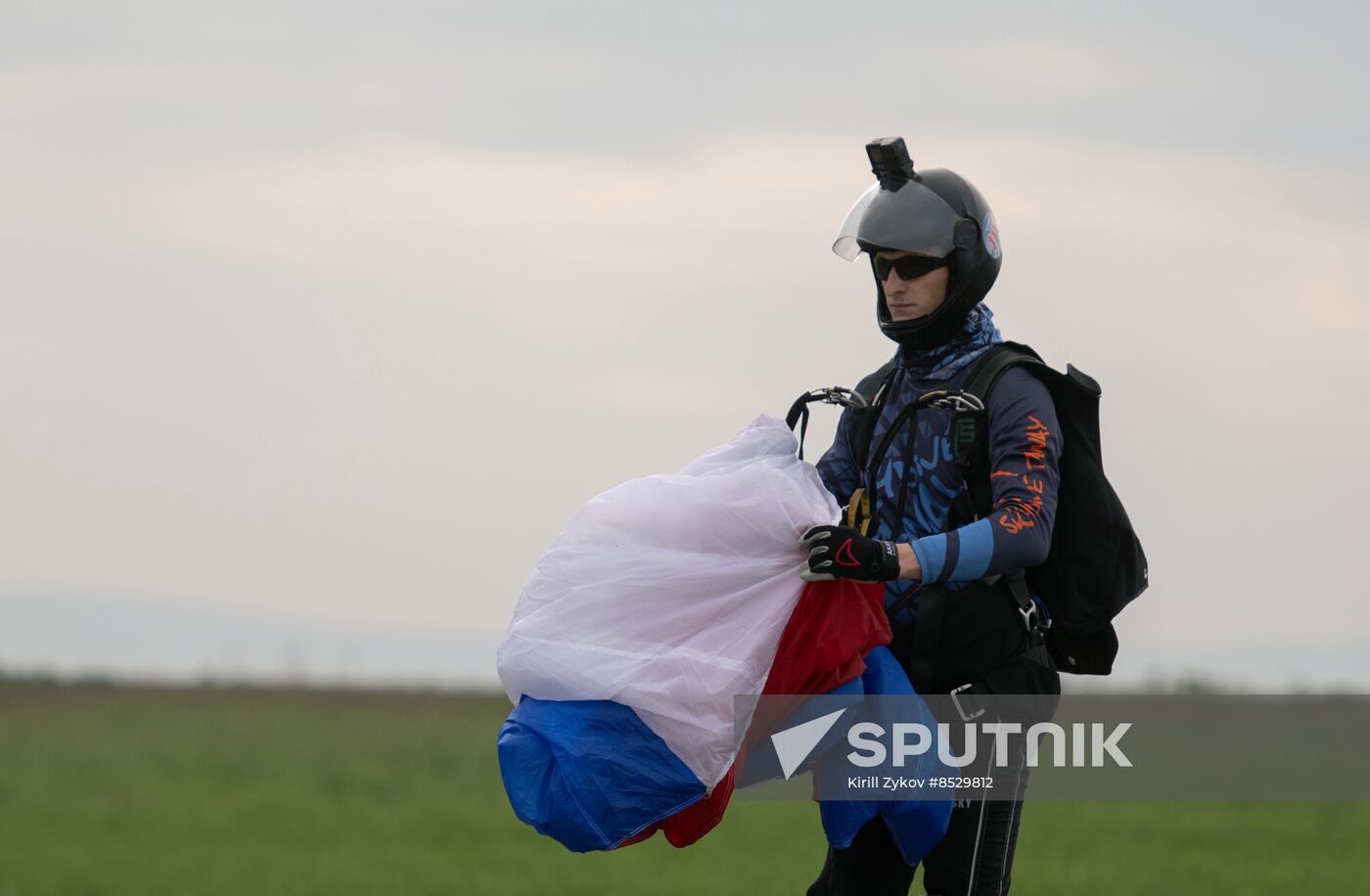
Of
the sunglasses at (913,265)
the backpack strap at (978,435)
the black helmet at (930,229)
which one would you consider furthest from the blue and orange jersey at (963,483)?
the sunglasses at (913,265)

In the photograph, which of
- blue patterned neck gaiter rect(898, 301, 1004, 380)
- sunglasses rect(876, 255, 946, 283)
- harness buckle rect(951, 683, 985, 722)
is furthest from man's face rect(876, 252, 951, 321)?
harness buckle rect(951, 683, 985, 722)

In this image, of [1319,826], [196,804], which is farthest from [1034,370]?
[196,804]

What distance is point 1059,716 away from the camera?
5098mm

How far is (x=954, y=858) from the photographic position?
469 centimetres

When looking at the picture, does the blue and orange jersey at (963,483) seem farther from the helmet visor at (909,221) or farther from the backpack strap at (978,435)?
the helmet visor at (909,221)

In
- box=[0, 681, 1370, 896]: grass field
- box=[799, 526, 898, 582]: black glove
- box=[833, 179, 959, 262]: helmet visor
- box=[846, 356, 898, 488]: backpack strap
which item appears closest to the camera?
box=[799, 526, 898, 582]: black glove

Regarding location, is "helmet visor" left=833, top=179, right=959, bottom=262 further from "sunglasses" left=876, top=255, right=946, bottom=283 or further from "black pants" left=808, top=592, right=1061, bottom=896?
"black pants" left=808, top=592, right=1061, bottom=896

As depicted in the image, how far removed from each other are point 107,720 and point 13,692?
19.9 ft

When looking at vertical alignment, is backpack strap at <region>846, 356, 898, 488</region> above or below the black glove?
above

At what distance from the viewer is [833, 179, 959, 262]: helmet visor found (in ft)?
15.8

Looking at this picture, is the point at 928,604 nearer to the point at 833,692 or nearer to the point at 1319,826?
the point at 833,692

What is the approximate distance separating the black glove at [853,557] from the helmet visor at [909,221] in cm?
87

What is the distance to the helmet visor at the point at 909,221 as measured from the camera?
4.82 meters

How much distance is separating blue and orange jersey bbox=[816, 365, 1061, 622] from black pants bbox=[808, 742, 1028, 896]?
1.77 ft
